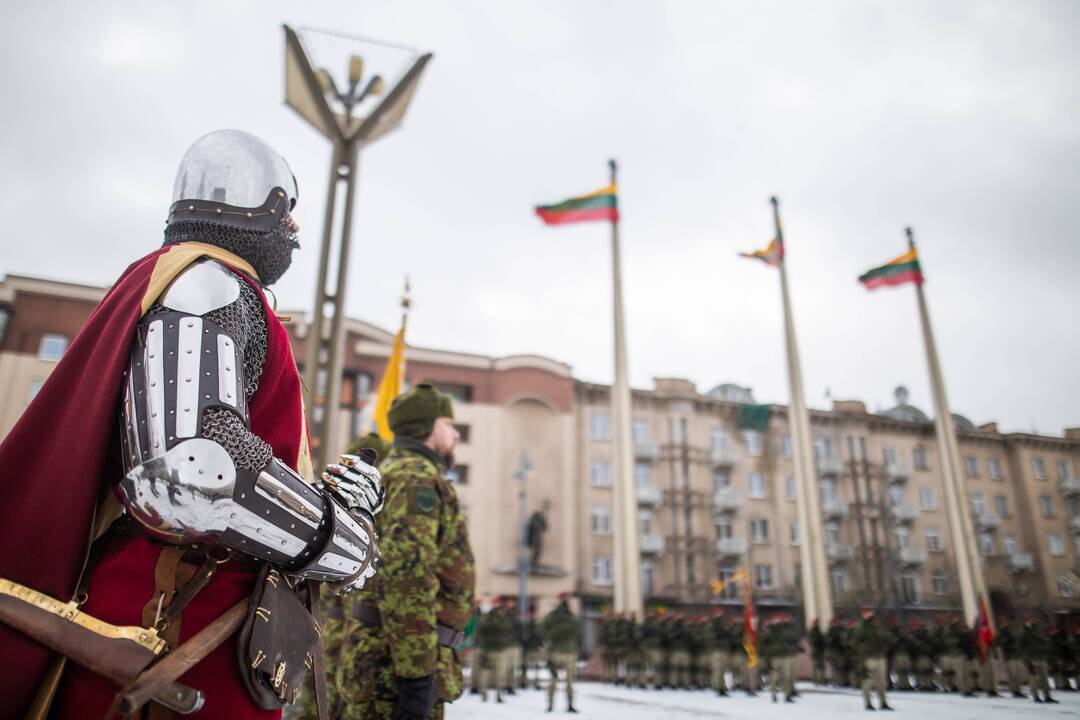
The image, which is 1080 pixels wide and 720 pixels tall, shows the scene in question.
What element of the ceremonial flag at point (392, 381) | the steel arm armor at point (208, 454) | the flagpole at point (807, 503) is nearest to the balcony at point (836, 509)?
the flagpole at point (807, 503)

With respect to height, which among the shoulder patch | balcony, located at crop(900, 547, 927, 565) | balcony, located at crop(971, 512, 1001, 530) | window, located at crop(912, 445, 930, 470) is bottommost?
the shoulder patch

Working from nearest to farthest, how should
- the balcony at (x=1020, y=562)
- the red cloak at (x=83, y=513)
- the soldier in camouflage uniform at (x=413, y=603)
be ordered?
the red cloak at (x=83, y=513)
the soldier in camouflage uniform at (x=413, y=603)
the balcony at (x=1020, y=562)

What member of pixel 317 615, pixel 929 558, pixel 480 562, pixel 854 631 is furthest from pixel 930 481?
pixel 317 615

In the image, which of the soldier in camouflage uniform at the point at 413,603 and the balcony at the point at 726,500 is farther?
the balcony at the point at 726,500

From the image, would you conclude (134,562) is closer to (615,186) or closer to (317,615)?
(317,615)

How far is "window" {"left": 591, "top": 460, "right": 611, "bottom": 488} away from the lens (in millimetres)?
35469

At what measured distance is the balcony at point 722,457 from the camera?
37562 millimetres

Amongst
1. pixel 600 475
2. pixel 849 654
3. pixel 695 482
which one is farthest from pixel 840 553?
pixel 849 654

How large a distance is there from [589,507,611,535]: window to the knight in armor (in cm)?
3367

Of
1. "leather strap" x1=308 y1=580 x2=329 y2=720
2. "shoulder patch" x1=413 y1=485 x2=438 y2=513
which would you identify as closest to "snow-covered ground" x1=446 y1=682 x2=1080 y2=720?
"shoulder patch" x1=413 y1=485 x2=438 y2=513

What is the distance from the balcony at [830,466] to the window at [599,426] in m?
13.0

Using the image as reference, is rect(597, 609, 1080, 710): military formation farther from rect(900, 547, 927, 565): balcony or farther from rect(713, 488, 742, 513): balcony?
rect(900, 547, 927, 565): balcony

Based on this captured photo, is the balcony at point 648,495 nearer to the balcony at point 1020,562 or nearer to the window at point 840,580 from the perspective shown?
the window at point 840,580

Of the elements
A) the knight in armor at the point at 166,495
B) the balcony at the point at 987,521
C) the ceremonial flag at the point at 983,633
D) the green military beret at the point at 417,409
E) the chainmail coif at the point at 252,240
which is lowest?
the ceremonial flag at the point at 983,633
